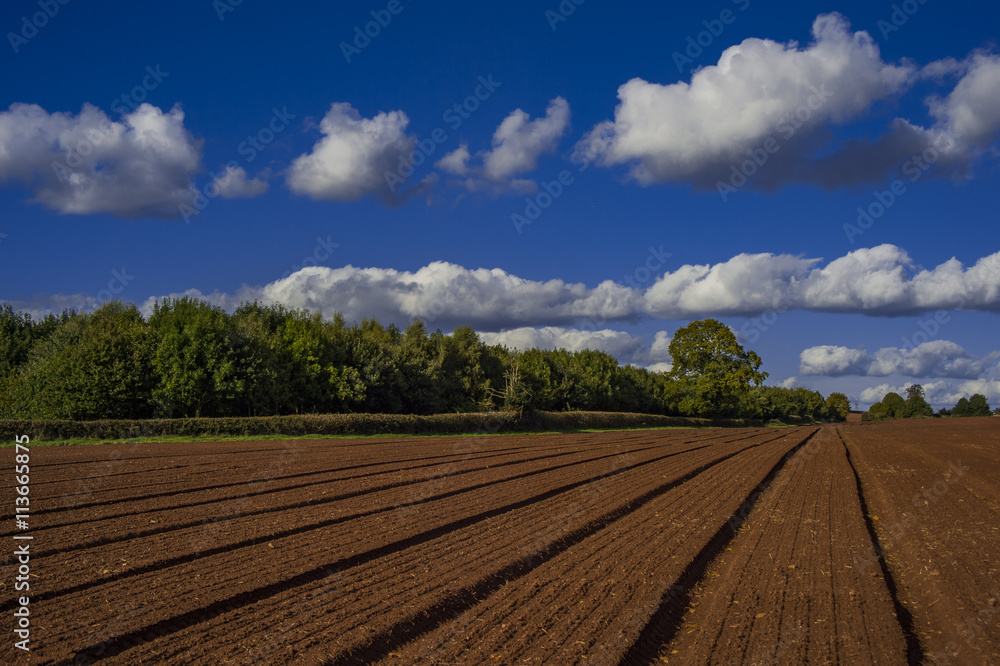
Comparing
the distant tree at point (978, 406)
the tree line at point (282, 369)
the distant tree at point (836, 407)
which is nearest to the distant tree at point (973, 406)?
the distant tree at point (978, 406)

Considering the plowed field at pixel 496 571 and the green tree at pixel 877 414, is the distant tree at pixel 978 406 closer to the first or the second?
the green tree at pixel 877 414

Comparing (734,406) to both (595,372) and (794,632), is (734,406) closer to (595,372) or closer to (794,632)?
(595,372)

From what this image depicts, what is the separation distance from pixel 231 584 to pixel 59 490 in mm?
8518

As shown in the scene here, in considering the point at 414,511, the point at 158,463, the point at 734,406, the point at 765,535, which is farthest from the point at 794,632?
the point at 734,406

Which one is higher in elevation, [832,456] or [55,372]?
[55,372]

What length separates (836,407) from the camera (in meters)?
176

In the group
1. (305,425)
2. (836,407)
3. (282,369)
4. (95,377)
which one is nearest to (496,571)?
(305,425)

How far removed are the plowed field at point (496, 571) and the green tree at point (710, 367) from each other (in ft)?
169

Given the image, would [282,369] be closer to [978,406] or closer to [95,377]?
[95,377]

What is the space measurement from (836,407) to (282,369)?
173m

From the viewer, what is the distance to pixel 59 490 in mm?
13336

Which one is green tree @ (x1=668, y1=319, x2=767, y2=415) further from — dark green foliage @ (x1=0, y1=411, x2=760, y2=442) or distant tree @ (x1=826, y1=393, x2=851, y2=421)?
distant tree @ (x1=826, y1=393, x2=851, y2=421)

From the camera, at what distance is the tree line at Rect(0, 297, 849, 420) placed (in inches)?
1339

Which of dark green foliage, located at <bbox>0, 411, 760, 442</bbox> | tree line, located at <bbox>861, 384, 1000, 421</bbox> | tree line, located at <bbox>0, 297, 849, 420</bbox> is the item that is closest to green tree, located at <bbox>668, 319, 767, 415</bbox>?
tree line, located at <bbox>0, 297, 849, 420</bbox>
